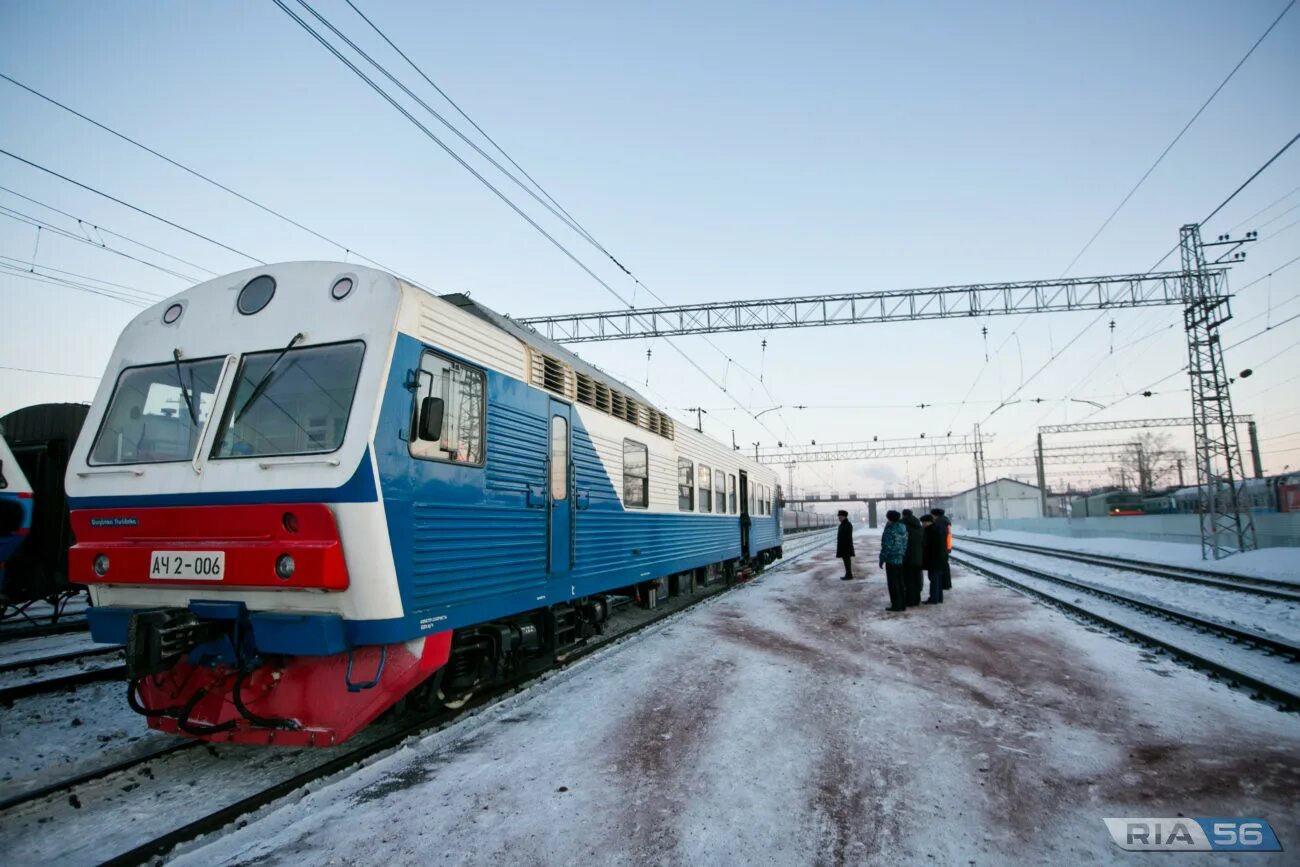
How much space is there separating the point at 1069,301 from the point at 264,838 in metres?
22.3

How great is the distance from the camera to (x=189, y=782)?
4.12m

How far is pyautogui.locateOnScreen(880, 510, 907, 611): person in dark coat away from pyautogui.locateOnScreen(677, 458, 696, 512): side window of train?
337 centimetres

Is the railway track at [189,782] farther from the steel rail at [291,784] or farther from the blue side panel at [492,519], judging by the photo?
the blue side panel at [492,519]

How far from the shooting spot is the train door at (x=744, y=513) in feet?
51.8

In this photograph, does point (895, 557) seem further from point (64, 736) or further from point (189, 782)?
point (64, 736)

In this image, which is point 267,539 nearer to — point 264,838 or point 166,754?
point 264,838

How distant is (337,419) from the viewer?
4.23 meters

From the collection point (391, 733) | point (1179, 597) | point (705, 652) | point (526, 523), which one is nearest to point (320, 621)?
point (391, 733)

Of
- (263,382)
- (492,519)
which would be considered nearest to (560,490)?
(492,519)

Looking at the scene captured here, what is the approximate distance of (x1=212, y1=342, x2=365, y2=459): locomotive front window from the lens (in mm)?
4251

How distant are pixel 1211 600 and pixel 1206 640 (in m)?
5.21

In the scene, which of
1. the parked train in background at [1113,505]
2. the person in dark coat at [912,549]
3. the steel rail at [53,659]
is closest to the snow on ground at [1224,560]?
the person in dark coat at [912,549]

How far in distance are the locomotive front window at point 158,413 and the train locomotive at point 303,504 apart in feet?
0.05

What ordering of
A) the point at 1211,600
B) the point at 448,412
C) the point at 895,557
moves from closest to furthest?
the point at 448,412
the point at 895,557
the point at 1211,600
